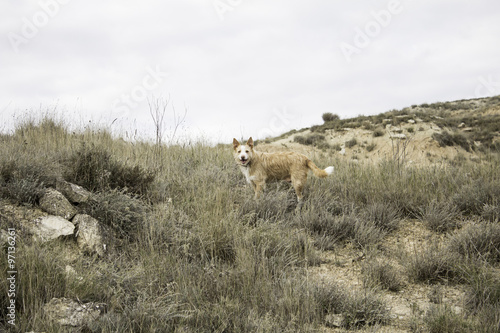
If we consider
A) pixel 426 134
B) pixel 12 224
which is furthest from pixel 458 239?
pixel 426 134

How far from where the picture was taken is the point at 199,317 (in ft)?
9.41

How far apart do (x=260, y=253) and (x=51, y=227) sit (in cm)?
239

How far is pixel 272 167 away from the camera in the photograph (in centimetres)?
670

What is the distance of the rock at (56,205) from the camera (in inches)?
157

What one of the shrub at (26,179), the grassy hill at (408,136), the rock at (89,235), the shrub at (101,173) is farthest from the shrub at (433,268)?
the grassy hill at (408,136)

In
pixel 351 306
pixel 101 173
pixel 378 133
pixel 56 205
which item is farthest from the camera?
pixel 378 133

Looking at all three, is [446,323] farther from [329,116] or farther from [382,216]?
[329,116]

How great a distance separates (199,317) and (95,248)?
1658mm

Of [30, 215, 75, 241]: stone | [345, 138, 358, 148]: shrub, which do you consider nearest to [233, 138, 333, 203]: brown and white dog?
[30, 215, 75, 241]: stone

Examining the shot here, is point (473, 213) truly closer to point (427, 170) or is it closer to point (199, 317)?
point (427, 170)

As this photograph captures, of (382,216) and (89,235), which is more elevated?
(89,235)

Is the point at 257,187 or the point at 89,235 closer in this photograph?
the point at 89,235

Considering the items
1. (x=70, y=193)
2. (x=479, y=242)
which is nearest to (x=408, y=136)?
(x=479, y=242)

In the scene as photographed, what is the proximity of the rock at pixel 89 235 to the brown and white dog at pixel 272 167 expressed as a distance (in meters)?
2.99
